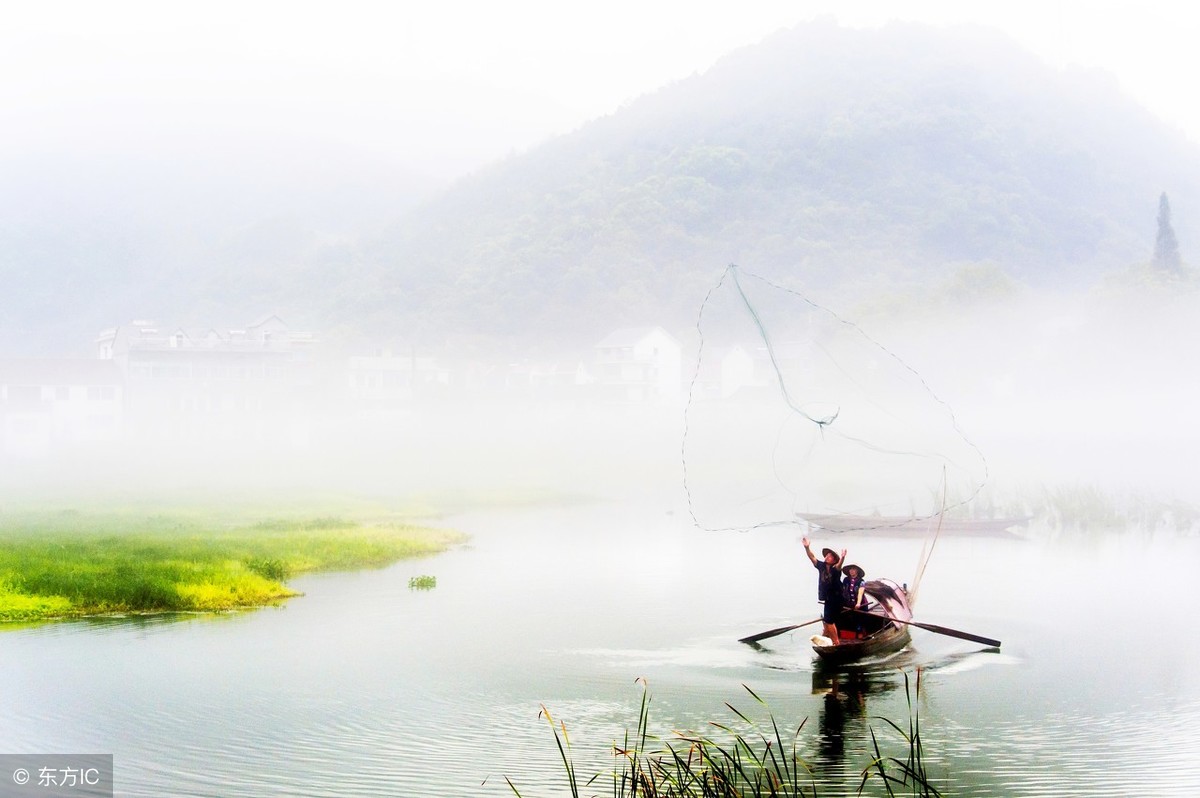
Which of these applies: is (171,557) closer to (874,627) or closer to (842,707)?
(874,627)

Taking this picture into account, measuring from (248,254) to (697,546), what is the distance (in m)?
154

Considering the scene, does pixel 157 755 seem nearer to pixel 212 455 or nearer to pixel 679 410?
pixel 212 455

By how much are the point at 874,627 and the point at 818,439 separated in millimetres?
42855

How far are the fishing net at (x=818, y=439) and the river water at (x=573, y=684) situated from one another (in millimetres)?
12958

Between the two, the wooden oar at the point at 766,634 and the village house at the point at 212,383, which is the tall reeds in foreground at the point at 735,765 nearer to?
the wooden oar at the point at 766,634

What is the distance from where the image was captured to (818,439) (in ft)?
210

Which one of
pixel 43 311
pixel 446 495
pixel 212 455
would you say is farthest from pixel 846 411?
pixel 43 311

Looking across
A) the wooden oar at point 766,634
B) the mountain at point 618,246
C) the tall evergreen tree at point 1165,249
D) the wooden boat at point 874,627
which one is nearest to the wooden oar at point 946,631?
the wooden boat at point 874,627

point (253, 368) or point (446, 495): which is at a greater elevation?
point (253, 368)

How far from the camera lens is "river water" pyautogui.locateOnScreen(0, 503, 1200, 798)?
51.6ft

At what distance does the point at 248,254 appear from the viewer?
184m

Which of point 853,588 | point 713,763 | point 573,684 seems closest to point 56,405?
point 573,684

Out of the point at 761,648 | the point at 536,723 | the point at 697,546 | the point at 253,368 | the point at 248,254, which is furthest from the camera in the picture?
the point at 248,254

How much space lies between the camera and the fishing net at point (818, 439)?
5931 centimetres
